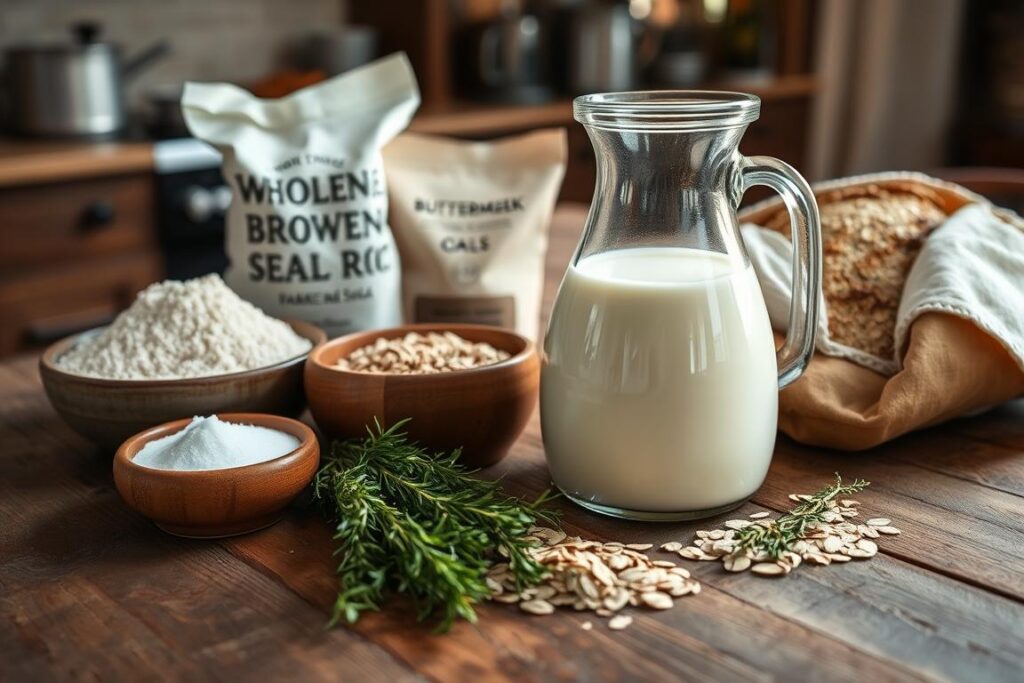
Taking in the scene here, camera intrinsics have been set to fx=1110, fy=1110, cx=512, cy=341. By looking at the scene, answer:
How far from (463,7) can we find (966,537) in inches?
113

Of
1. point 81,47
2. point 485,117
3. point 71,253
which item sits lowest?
point 71,253

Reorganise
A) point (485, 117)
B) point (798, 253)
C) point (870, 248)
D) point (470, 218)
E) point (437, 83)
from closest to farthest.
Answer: point (798, 253) < point (870, 248) < point (470, 218) < point (485, 117) < point (437, 83)

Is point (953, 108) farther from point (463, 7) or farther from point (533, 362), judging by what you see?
point (533, 362)

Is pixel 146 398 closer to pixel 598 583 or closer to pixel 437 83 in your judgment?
pixel 598 583

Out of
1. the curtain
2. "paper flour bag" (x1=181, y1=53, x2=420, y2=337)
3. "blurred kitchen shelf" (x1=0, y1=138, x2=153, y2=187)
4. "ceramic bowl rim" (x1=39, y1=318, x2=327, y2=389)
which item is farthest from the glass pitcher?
the curtain

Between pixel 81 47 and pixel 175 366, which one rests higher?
pixel 81 47

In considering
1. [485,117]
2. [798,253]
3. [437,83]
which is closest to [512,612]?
[798,253]

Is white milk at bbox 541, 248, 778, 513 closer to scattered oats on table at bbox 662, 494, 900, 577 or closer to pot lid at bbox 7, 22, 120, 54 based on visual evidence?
scattered oats on table at bbox 662, 494, 900, 577

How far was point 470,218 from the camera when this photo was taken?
1209 mm

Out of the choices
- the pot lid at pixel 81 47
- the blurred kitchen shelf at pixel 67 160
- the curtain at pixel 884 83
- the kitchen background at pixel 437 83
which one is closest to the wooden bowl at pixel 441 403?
the kitchen background at pixel 437 83

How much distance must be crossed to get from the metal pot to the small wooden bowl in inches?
68.3

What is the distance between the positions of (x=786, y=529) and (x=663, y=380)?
131 mm

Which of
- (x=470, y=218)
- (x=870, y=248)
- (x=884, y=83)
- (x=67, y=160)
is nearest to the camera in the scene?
(x=870, y=248)

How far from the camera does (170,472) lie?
74 centimetres
